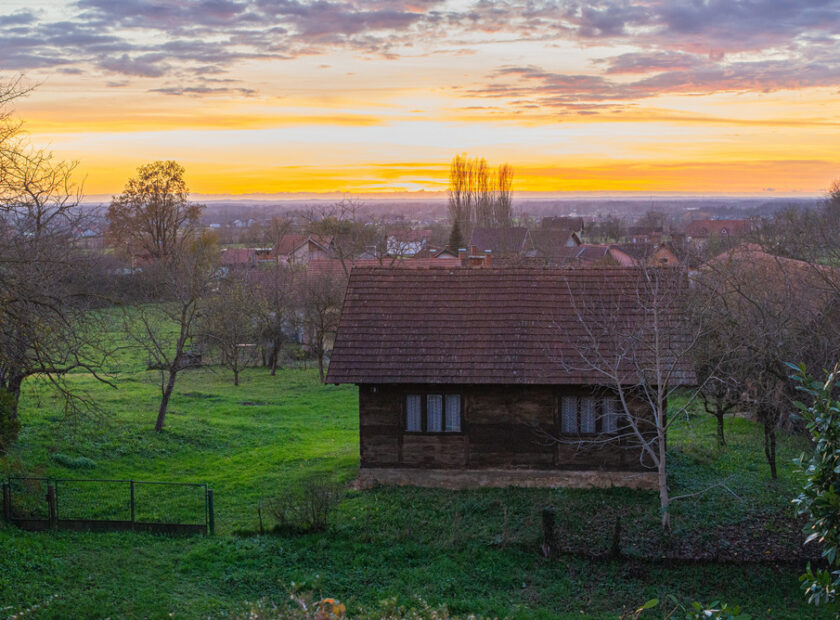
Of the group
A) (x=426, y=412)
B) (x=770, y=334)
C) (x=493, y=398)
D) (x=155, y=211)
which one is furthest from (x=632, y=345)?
(x=155, y=211)

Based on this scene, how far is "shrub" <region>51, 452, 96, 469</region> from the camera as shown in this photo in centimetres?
1798

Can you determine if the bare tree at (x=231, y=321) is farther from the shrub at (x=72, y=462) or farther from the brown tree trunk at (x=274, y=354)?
the shrub at (x=72, y=462)

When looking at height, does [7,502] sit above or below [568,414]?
below

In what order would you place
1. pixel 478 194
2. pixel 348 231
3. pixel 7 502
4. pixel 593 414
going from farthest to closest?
pixel 478 194 < pixel 348 231 < pixel 593 414 < pixel 7 502

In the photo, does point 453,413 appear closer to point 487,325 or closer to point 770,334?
point 487,325

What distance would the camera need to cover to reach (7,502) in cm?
1418

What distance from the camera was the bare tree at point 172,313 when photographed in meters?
23.8

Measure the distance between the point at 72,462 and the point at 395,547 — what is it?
9.70 m

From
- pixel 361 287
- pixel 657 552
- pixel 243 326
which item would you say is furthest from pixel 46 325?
pixel 243 326

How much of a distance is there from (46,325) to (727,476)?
54.8 ft

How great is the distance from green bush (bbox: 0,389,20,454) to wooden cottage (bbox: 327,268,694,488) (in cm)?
741

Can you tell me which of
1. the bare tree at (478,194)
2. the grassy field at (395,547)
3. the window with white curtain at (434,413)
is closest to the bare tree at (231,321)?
the grassy field at (395,547)

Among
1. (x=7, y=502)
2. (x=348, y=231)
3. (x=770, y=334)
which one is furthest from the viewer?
(x=348, y=231)

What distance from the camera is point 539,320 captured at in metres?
18.7
